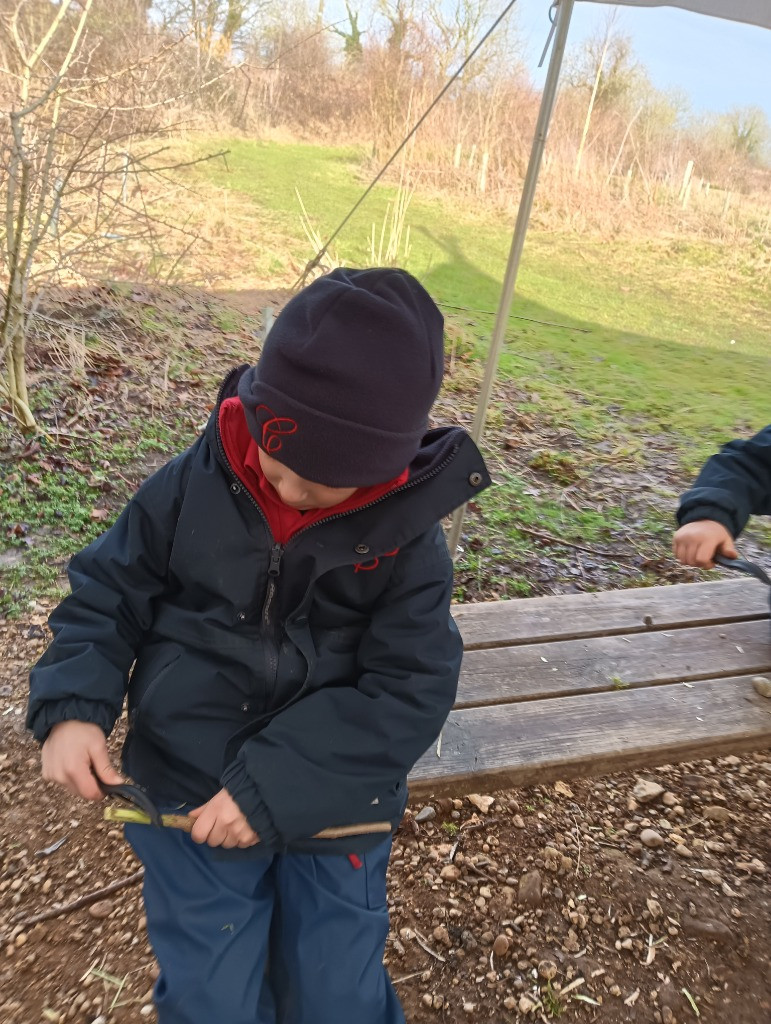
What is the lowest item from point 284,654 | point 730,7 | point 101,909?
point 101,909

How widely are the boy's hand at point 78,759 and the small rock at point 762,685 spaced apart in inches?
63.0

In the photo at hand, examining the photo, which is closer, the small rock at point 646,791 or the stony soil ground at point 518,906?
the stony soil ground at point 518,906

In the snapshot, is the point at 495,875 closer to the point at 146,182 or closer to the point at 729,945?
the point at 729,945

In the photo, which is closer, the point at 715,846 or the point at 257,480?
the point at 257,480

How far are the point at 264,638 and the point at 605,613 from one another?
3.89ft

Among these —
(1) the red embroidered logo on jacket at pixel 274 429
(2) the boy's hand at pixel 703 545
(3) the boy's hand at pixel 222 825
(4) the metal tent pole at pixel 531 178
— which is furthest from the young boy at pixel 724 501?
(3) the boy's hand at pixel 222 825

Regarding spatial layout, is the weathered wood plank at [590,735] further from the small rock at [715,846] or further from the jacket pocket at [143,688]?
the jacket pocket at [143,688]

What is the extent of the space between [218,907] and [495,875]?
3.10 feet

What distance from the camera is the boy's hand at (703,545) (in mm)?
1852

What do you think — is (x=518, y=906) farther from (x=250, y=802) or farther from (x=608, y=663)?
(x=250, y=802)

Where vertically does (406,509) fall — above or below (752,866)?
above

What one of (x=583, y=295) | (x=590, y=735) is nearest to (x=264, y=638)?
(x=590, y=735)

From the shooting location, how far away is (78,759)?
4.33ft

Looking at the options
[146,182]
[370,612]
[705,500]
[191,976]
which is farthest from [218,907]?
[146,182]
